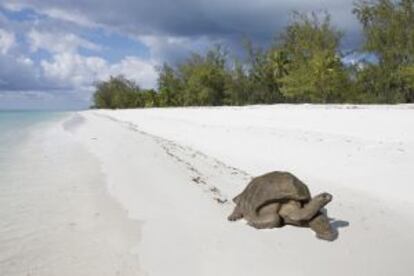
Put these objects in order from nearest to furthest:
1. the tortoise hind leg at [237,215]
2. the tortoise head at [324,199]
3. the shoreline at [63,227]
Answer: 1. the shoreline at [63,227]
2. the tortoise head at [324,199]
3. the tortoise hind leg at [237,215]

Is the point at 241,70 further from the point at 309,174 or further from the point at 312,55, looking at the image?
the point at 309,174

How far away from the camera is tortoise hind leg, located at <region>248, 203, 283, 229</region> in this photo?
6.80m

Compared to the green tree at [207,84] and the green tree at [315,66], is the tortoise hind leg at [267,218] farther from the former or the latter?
the green tree at [207,84]

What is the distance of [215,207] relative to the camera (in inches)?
325

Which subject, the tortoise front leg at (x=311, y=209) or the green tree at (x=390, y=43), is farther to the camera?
the green tree at (x=390, y=43)

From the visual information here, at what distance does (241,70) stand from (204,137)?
42.1m

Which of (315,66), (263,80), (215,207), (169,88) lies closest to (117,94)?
(169,88)

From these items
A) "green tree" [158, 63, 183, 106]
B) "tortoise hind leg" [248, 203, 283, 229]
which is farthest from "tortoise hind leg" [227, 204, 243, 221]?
"green tree" [158, 63, 183, 106]

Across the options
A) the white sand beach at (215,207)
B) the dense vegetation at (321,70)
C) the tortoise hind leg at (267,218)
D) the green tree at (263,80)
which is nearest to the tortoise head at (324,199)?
the white sand beach at (215,207)

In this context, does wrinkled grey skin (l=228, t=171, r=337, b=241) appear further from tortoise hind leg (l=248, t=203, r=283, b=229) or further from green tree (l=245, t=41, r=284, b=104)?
green tree (l=245, t=41, r=284, b=104)

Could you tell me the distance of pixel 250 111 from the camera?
22.9 m

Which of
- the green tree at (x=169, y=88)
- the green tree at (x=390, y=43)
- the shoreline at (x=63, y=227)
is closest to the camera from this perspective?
the shoreline at (x=63, y=227)

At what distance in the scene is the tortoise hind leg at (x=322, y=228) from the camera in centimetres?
636

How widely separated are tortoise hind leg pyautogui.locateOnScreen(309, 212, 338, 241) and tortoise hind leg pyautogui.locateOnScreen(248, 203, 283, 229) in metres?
0.46
